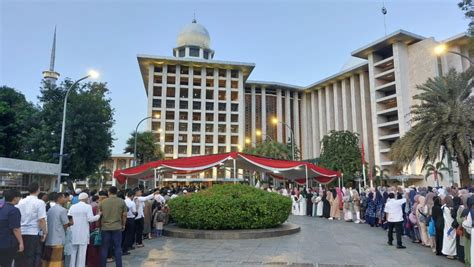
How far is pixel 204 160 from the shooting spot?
550 inches

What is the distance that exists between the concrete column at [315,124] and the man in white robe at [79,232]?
2578 inches

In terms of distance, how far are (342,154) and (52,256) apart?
142 ft

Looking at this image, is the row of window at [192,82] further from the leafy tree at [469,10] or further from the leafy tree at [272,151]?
the leafy tree at [469,10]

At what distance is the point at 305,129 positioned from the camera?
73625mm

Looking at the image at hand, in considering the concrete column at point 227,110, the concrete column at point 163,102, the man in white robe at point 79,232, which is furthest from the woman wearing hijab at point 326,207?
the concrete column at point 163,102

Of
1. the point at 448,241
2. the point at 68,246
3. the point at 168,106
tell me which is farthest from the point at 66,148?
the point at 168,106

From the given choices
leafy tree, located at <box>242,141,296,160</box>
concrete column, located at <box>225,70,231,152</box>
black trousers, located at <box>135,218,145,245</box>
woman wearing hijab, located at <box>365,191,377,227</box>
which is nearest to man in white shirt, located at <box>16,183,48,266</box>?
black trousers, located at <box>135,218,145,245</box>

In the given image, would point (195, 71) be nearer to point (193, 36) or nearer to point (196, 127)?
point (193, 36)

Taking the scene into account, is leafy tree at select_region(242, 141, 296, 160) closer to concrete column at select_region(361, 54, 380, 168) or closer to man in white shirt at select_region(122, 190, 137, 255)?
concrete column at select_region(361, 54, 380, 168)

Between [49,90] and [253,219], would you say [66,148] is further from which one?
[253,219]

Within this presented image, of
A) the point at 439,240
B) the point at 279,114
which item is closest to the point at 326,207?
the point at 439,240

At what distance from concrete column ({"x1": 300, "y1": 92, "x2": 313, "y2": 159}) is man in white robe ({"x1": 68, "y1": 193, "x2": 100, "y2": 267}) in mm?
67766

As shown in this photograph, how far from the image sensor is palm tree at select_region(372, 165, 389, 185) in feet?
159

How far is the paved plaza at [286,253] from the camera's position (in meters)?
7.93
